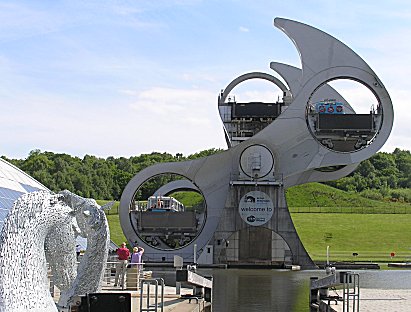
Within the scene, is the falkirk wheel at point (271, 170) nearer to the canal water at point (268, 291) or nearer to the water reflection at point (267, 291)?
the water reflection at point (267, 291)

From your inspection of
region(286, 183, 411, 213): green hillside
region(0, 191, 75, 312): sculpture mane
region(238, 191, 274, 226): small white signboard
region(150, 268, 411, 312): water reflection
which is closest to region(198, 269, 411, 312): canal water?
region(150, 268, 411, 312): water reflection

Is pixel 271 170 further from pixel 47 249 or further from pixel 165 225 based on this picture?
pixel 47 249

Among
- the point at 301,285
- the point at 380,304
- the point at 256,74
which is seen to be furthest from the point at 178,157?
the point at 380,304

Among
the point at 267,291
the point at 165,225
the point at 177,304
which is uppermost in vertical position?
the point at 165,225

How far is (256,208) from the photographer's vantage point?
40.6 meters

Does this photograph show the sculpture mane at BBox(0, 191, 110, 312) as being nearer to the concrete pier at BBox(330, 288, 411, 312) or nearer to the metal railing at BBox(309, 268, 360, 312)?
the metal railing at BBox(309, 268, 360, 312)

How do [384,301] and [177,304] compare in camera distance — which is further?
[384,301]

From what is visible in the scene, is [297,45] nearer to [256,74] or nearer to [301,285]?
[256,74]

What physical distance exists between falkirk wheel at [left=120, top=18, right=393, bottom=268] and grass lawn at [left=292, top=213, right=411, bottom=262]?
8977 mm

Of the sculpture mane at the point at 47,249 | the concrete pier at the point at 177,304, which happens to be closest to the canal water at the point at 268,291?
the concrete pier at the point at 177,304

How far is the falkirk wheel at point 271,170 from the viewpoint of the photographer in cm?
4069

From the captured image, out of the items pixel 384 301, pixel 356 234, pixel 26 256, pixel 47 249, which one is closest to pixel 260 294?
pixel 384 301

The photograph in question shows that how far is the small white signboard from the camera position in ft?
133

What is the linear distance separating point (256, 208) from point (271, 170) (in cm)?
206
